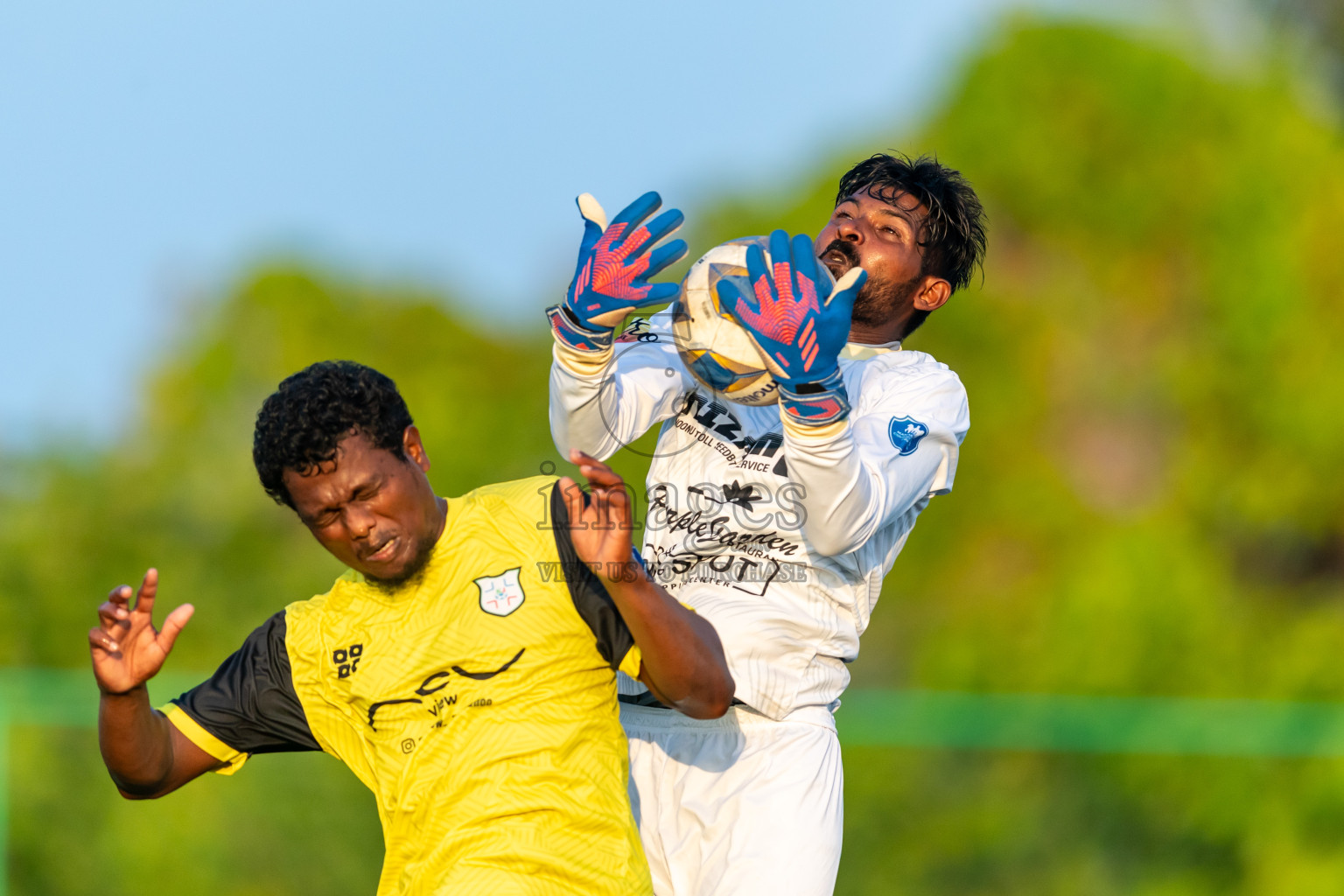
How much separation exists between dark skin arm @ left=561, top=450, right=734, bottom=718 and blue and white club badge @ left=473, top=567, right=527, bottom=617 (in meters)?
0.25

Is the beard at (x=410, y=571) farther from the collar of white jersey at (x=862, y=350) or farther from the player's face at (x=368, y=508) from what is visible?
the collar of white jersey at (x=862, y=350)

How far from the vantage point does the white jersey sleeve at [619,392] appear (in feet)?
12.9

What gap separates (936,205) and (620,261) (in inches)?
42.6

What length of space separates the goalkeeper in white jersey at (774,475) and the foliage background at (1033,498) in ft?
20.4

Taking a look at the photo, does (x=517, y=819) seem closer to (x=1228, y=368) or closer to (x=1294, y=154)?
(x=1228, y=368)

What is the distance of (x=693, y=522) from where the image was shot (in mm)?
4070

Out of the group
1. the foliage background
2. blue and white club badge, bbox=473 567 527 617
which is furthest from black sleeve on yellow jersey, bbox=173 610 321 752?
the foliage background

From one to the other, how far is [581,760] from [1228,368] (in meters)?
20.6

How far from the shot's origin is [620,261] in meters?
3.64

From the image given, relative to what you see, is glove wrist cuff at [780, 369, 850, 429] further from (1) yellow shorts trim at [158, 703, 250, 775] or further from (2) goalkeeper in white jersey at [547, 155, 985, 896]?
(1) yellow shorts trim at [158, 703, 250, 775]

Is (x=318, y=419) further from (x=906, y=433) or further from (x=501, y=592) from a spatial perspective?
(x=906, y=433)

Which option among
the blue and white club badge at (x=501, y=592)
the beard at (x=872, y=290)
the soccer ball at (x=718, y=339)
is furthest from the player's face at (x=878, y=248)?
the blue and white club badge at (x=501, y=592)

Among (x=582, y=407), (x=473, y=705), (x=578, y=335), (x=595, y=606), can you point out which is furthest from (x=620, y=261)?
(x=473, y=705)

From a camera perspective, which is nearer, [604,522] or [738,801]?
[604,522]
